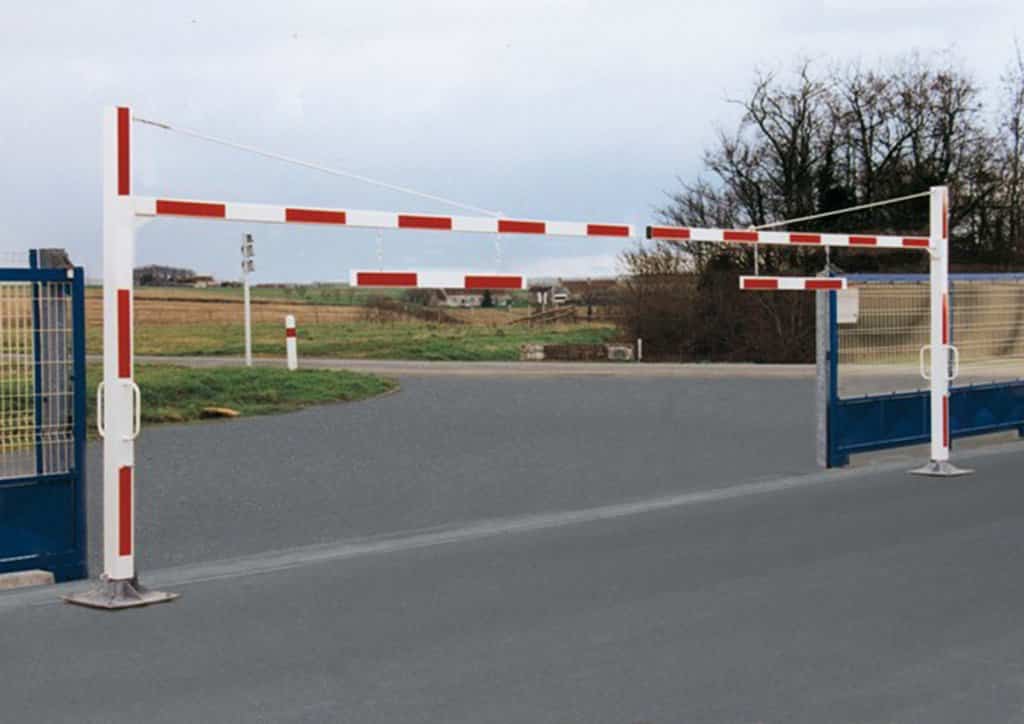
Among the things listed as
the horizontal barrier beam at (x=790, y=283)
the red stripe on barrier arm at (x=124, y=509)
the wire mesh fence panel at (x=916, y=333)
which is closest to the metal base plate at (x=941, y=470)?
the wire mesh fence panel at (x=916, y=333)

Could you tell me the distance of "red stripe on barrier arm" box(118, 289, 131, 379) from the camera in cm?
791

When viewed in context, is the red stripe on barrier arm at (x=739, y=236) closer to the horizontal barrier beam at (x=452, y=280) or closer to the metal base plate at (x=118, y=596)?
the horizontal barrier beam at (x=452, y=280)

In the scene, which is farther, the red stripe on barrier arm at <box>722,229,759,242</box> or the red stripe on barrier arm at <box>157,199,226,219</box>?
the red stripe on barrier arm at <box>722,229,759,242</box>

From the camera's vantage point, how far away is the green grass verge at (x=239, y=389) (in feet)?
65.8

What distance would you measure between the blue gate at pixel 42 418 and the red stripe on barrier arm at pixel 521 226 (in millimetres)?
2888

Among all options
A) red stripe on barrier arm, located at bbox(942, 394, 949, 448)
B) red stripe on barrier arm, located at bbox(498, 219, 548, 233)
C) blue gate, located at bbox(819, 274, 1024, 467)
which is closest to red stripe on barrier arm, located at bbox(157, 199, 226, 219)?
red stripe on barrier arm, located at bbox(498, 219, 548, 233)

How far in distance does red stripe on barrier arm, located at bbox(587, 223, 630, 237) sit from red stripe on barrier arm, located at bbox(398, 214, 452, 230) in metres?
1.27

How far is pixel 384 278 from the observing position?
28.2 feet

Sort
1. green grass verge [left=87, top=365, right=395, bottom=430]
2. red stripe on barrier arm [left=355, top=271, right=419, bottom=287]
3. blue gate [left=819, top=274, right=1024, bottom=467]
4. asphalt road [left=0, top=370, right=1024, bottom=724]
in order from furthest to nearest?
green grass verge [left=87, top=365, right=395, bottom=430], blue gate [left=819, top=274, right=1024, bottom=467], red stripe on barrier arm [left=355, top=271, right=419, bottom=287], asphalt road [left=0, top=370, right=1024, bottom=724]

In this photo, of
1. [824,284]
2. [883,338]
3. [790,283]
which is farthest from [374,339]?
[790,283]

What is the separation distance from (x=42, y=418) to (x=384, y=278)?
2401mm

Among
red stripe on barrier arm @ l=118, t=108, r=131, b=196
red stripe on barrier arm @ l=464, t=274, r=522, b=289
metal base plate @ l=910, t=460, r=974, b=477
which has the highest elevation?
red stripe on barrier arm @ l=118, t=108, r=131, b=196

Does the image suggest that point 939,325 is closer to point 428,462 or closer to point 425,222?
point 428,462

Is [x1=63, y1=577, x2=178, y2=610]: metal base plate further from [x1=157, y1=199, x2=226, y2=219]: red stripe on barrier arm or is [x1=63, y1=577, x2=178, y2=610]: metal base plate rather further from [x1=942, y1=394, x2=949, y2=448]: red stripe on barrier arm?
[x1=942, y1=394, x2=949, y2=448]: red stripe on barrier arm
